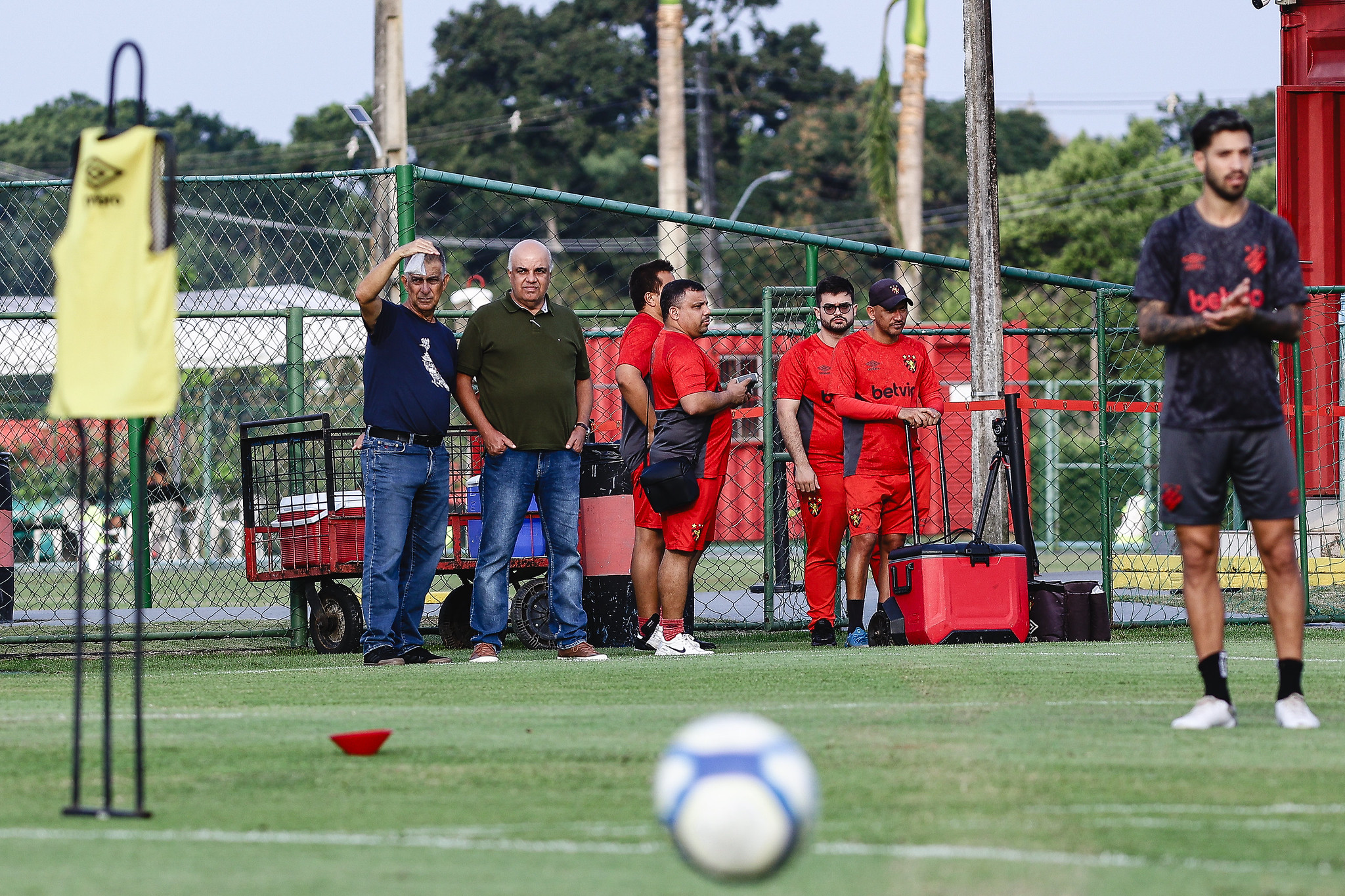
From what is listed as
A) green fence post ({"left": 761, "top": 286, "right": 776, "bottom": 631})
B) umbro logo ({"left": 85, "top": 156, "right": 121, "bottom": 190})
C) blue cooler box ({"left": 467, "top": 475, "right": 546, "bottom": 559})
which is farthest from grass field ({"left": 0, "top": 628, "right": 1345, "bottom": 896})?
green fence post ({"left": 761, "top": 286, "right": 776, "bottom": 631})

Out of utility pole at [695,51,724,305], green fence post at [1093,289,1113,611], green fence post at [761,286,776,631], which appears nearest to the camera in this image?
green fence post at [1093,289,1113,611]

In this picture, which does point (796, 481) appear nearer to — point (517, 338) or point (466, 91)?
point (517, 338)

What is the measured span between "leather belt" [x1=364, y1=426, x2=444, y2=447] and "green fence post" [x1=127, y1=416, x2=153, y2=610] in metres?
1.11

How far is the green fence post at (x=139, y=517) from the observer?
4582 mm

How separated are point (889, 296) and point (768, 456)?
5.02 feet

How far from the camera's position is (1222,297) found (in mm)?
5527

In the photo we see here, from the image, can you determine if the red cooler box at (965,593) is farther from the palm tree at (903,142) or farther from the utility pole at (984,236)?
the palm tree at (903,142)

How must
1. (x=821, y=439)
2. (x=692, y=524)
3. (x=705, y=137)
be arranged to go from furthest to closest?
(x=705, y=137)
(x=821, y=439)
(x=692, y=524)

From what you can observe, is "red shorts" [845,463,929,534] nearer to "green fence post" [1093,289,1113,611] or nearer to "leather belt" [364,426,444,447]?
"green fence post" [1093,289,1113,611]

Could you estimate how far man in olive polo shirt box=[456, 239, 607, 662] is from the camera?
335 inches

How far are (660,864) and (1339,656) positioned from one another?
18.2ft

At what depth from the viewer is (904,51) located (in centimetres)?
2892

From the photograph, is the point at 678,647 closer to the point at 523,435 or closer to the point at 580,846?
the point at 523,435

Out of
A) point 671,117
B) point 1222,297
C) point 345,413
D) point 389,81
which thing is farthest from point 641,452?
point 671,117
